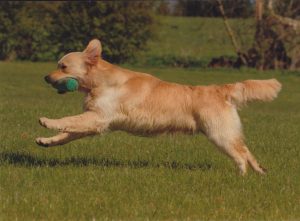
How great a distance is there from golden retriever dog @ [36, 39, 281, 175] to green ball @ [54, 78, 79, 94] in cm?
6

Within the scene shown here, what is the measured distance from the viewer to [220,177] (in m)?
8.71

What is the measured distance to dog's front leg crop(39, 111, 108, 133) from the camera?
29.1ft

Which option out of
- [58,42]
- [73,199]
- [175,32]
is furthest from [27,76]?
[175,32]

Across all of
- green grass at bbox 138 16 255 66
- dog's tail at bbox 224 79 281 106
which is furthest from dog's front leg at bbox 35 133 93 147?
green grass at bbox 138 16 255 66

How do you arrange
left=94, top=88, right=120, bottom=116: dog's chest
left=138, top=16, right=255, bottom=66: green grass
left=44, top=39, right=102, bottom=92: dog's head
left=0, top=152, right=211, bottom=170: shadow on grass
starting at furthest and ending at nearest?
left=138, top=16, right=255, bottom=66: green grass
left=0, top=152, right=211, bottom=170: shadow on grass
left=44, top=39, right=102, bottom=92: dog's head
left=94, top=88, right=120, bottom=116: dog's chest

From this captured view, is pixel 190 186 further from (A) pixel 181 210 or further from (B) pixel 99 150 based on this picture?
(B) pixel 99 150

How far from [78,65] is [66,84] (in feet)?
0.99

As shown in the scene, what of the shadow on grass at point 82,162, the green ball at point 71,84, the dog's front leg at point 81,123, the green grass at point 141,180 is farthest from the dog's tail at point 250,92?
the green ball at point 71,84

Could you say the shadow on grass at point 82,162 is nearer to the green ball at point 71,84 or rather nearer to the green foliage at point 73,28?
the green ball at point 71,84

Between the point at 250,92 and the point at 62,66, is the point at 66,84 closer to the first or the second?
the point at 62,66

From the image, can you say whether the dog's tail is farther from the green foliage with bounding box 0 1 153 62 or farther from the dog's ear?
the green foliage with bounding box 0 1 153 62

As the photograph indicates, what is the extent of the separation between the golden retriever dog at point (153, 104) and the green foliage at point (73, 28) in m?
32.3

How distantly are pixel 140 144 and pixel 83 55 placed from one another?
9.08 ft

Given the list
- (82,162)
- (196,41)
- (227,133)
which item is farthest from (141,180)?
(196,41)
